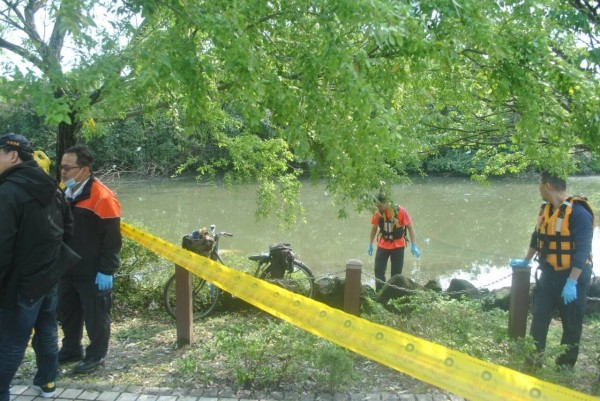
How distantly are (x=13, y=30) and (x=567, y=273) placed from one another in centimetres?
566

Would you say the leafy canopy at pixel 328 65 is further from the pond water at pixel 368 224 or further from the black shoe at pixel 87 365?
the pond water at pixel 368 224

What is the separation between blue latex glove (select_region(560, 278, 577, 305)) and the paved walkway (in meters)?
1.32

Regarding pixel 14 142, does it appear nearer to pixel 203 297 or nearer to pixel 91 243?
pixel 91 243

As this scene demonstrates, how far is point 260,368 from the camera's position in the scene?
3.81 m

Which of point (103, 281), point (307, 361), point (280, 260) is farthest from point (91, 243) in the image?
point (280, 260)

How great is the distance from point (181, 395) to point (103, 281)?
108 cm

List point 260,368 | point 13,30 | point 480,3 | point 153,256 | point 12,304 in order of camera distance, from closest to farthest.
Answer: point 12,304, point 480,3, point 260,368, point 13,30, point 153,256

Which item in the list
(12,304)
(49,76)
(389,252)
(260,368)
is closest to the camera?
(49,76)

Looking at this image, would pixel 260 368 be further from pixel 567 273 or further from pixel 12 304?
pixel 567 273

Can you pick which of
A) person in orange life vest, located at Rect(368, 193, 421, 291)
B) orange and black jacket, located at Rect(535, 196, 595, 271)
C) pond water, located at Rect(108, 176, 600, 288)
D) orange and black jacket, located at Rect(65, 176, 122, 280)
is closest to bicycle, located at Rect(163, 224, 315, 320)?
person in orange life vest, located at Rect(368, 193, 421, 291)

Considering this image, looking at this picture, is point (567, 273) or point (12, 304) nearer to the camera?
point (12, 304)

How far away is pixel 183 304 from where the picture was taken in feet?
15.8

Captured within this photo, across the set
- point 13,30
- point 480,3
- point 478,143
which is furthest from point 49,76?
point 478,143

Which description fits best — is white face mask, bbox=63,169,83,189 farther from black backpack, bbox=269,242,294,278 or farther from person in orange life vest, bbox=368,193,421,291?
person in orange life vest, bbox=368,193,421,291
